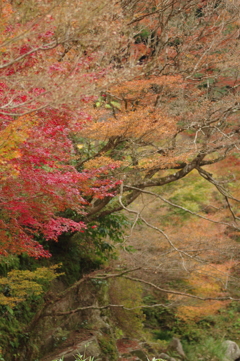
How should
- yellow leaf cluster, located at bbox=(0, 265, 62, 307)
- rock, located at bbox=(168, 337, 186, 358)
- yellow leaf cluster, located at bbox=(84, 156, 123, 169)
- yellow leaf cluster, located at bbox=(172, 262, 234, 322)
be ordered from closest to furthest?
1. yellow leaf cluster, located at bbox=(0, 265, 62, 307)
2. yellow leaf cluster, located at bbox=(84, 156, 123, 169)
3. yellow leaf cluster, located at bbox=(172, 262, 234, 322)
4. rock, located at bbox=(168, 337, 186, 358)

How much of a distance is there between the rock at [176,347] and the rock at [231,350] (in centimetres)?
140

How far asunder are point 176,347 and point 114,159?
6.51 m

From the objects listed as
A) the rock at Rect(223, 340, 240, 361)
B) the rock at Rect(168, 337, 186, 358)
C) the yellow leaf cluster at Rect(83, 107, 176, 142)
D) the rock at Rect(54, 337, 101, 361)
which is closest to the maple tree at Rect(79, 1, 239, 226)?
the yellow leaf cluster at Rect(83, 107, 176, 142)

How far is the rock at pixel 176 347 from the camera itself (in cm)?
1159

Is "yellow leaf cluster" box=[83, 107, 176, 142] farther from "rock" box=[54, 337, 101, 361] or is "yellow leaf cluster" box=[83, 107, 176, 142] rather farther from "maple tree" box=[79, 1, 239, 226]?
"rock" box=[54, 337, 101, 361]

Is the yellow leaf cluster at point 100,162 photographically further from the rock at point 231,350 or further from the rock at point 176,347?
the rock at point 231,350

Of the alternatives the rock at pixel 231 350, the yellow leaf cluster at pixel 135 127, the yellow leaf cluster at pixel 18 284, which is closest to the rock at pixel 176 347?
the rock at pixel 231 350

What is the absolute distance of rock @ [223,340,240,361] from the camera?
1169cm

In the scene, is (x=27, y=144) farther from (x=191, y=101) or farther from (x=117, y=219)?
(x=191, y=101)

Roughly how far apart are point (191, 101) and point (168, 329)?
822 centimetres

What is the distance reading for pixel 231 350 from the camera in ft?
39.0

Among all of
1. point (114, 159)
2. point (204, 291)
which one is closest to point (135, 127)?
point (114, 159)

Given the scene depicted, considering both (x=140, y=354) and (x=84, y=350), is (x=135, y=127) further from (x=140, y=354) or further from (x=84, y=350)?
(x=140, y=354)

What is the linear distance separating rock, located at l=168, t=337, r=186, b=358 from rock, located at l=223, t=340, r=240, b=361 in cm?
140
